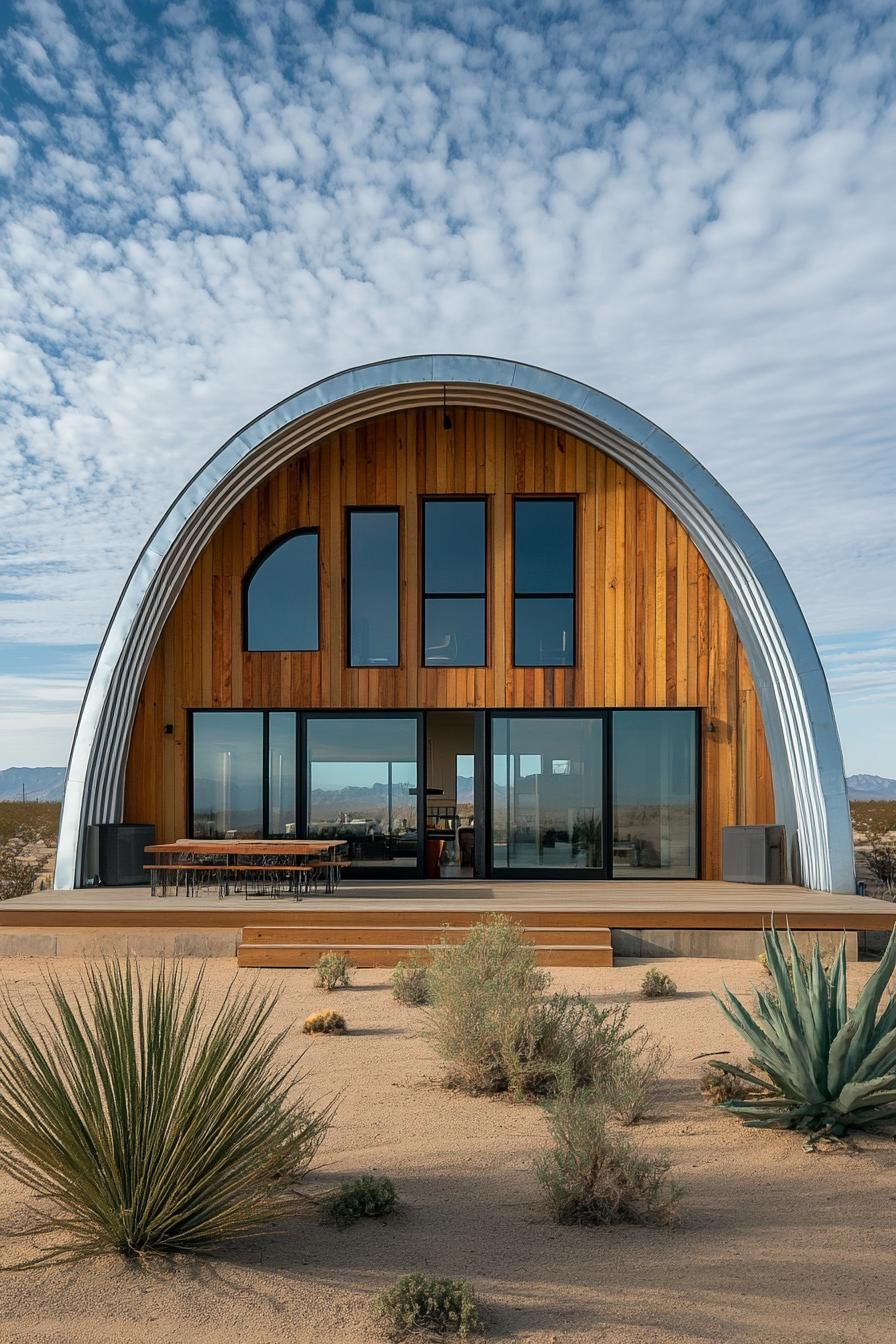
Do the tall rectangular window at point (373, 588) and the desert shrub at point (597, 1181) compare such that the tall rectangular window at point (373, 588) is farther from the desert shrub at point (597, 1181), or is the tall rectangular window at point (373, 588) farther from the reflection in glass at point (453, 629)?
the desert shrub at point (597, 1181)

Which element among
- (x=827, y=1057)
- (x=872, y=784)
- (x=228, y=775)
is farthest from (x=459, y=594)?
(x=872, y=784)

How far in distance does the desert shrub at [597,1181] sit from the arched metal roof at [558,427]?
8446mm

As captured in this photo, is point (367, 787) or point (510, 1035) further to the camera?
point (367, 787)

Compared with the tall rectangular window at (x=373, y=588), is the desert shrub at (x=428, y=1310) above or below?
below

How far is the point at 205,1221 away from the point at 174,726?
10713 millimetres

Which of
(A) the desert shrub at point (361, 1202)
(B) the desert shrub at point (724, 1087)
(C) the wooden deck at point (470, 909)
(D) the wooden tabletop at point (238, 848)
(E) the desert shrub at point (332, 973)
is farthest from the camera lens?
(D) the wooden tabletop at point (238, 848)

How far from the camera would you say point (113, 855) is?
42.6ft

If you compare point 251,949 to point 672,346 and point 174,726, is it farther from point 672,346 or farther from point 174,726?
point 672,346

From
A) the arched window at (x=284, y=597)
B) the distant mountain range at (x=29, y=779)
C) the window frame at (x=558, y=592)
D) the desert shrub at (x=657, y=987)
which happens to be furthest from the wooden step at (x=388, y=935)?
the distant mountain range at (x=29, y=779)

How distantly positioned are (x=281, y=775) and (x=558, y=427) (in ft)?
19.1

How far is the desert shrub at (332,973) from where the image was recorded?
29.0ft

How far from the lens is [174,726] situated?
1401 cm

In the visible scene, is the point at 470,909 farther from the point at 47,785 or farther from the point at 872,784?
the point at 872,784

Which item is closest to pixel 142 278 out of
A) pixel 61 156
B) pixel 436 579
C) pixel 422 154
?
pixel 61 156
